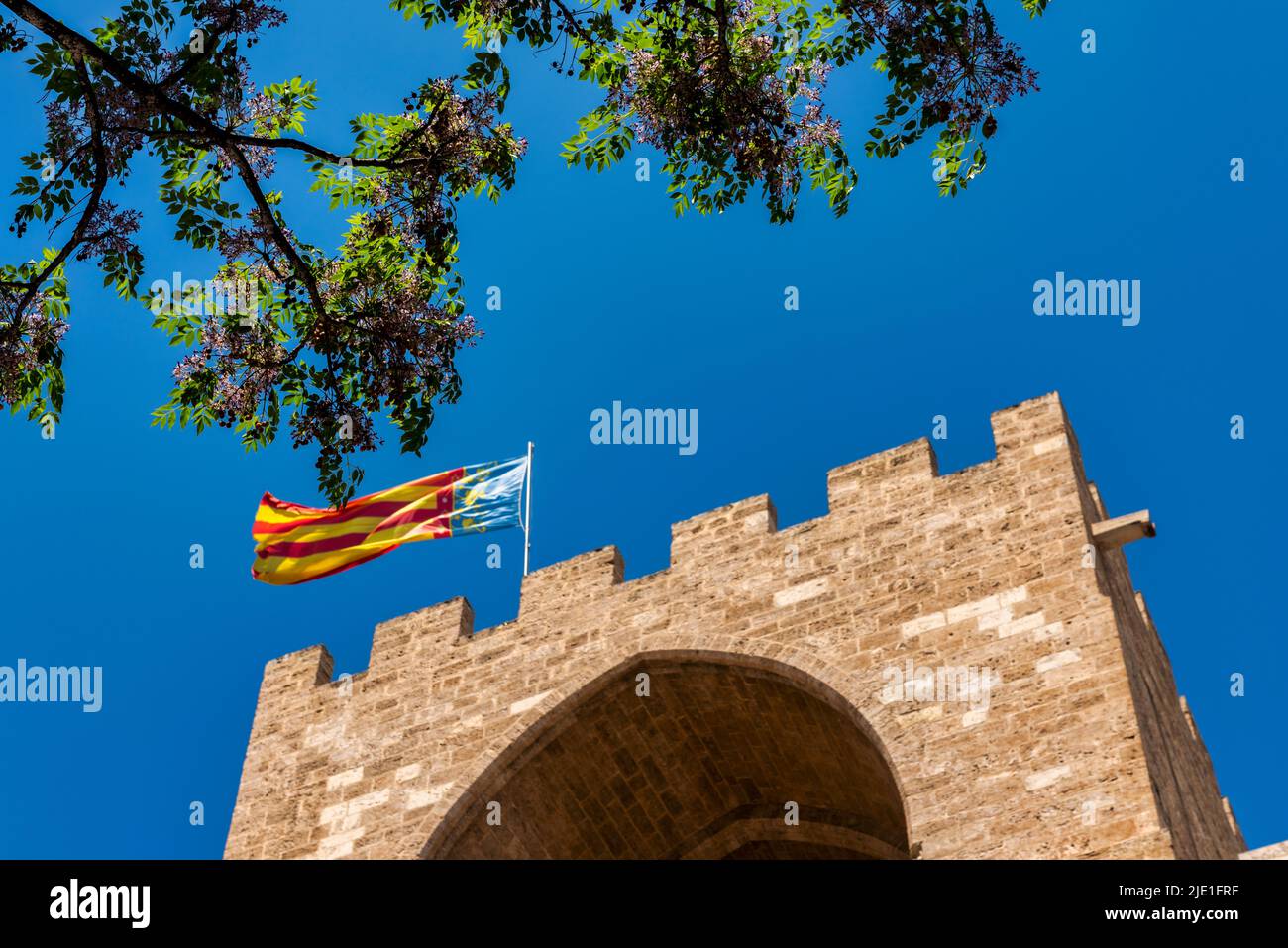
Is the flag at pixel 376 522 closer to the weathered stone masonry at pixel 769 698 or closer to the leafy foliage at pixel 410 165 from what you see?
the weathered stone masonry at pixel 769 698

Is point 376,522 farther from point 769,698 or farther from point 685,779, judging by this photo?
point 769,698

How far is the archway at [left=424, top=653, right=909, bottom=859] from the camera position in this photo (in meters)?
16.0

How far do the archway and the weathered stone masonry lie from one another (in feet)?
0.09

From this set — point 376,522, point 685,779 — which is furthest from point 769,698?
point 376,522

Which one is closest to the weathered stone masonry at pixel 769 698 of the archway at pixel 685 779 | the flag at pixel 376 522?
the archway at pixel 685 779

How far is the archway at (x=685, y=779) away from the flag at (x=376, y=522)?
10.8 feet

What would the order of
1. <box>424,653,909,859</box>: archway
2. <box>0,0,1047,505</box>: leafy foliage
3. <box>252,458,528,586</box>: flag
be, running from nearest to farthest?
<box>0,0,1047,505</box>: leafy foliage < <box>424,653,909,859</box>: archway < <box>252,458,528,586</box>: flag

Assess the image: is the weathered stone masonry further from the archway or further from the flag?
the flag

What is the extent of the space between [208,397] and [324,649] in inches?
324

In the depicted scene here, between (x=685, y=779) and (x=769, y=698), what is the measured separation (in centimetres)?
177

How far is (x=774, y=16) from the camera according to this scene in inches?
436

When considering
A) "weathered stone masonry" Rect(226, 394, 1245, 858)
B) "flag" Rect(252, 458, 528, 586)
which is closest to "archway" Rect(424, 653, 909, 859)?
"weathered stone masonry" Rect(226, 394, 1245, 858)
